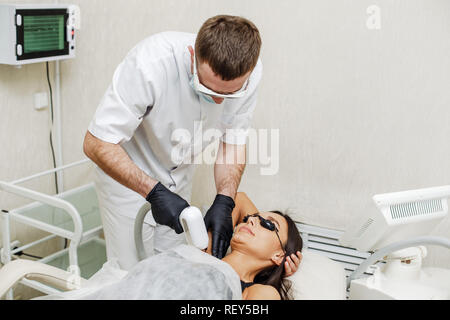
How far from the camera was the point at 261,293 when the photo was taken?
1653 mm

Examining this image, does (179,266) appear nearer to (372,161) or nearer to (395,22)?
(372,161)

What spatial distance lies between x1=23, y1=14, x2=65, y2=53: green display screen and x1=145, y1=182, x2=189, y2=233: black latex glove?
1.17m

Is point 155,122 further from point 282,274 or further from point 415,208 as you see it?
point 415,208

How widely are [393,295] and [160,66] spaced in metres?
1.02

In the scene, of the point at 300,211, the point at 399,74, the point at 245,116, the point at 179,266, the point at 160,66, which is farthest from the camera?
the point at 300,211

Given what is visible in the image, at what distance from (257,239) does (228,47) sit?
757 mm

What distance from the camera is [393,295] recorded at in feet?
4.58

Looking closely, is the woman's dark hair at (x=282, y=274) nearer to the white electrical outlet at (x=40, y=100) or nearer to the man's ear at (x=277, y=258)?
the man's ear at (x=277, y=258)

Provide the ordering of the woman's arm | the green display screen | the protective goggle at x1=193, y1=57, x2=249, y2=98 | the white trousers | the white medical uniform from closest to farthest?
the protective goggle at x1=193, y1=57, x2=249, y2=98 < the white medical uniform < the white trousers < the woman's arm < the green display screen

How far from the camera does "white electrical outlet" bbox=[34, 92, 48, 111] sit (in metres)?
2.56

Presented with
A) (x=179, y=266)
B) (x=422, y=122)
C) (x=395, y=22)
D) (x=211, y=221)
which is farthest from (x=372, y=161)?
(x=179, y=266)

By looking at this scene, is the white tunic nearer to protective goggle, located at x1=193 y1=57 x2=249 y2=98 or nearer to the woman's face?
protective goggle, located at x1=193 y1=57 x2=249 y2=98

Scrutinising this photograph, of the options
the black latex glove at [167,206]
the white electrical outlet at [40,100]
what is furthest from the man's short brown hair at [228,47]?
the white electrical outlet at [40,100]

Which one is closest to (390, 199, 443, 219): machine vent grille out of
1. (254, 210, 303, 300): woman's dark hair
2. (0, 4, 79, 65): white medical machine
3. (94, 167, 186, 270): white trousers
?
(254, 210, 303, 300): woman's dark hair
